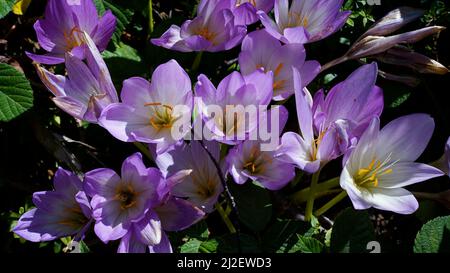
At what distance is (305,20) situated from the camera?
144 centimetres

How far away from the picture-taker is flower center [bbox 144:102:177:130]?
1.30 m

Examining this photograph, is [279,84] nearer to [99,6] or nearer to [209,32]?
[209,32]

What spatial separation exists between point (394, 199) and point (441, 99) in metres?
0.61

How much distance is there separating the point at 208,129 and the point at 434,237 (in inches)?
21.6

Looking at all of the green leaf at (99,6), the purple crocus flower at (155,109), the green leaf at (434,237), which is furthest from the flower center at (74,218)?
the green leaf at (434,237)

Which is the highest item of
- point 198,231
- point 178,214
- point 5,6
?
point 5,6

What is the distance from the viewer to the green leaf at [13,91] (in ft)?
4.71

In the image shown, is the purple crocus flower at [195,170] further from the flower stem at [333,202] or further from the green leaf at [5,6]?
the green leaf at [5,6]

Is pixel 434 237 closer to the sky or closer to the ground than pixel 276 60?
closer to the ground

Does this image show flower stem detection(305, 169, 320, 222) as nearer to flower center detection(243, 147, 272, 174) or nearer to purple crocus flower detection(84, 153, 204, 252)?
flower center detection(243, 147, 272, 174)

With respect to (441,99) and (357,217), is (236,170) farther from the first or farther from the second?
(441,99)

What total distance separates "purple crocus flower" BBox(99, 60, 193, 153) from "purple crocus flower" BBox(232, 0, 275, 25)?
7.8 inches

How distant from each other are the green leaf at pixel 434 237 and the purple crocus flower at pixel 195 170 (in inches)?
17.8

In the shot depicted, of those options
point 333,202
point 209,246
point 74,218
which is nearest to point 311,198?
point 333,202
